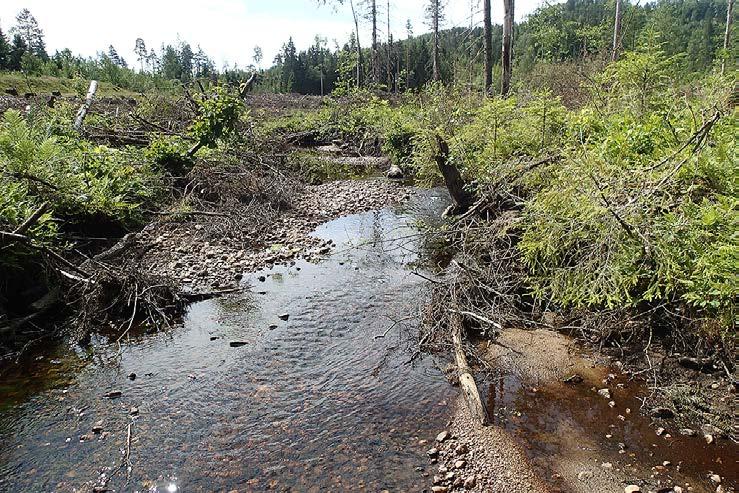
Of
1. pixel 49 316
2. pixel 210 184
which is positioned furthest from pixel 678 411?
pixel 210 184

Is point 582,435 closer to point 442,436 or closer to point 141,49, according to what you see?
point 442,436

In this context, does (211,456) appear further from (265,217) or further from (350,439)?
(265,217)

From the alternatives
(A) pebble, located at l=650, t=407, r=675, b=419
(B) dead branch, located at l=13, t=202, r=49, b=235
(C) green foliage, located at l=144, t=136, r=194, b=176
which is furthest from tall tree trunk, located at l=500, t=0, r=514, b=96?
(B) dead branch, located at l=13, t=202, r=49, b=235

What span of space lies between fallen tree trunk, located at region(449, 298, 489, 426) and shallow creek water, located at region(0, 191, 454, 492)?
23cm

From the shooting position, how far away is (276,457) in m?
3.94

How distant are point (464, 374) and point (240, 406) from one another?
226 centimetres

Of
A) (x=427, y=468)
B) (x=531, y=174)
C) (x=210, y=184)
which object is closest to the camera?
(x=427, y=468)

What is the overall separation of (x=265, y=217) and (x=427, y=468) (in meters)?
7.60

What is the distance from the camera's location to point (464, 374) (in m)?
4.68

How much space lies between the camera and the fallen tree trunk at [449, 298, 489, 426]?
14.0 ft

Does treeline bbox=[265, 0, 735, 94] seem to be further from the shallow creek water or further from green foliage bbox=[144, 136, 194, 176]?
the shallow creek water

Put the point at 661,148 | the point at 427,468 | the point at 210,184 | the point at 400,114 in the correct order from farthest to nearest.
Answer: the point at 400,114
the point at 210,184
the point at 661,148
the point at 427,468

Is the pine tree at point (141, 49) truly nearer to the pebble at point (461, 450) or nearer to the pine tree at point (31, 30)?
the pine tree at point (31, 30)

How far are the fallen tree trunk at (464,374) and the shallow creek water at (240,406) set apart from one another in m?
0.23
